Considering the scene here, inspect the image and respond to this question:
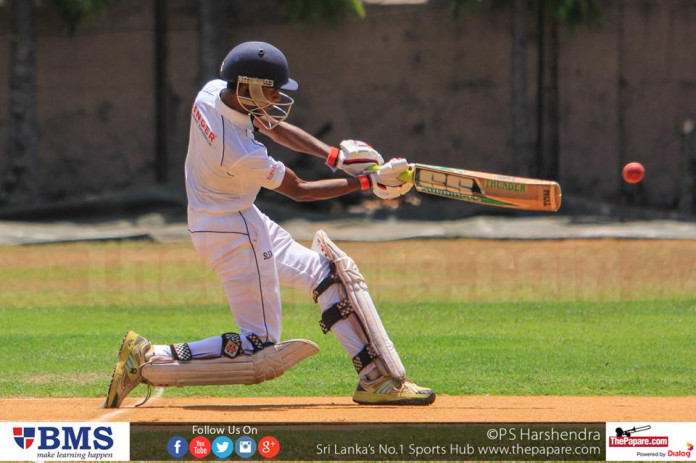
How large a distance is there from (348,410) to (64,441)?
1.54m

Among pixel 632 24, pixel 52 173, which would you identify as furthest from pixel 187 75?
pixel 632 24

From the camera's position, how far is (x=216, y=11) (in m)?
18.7

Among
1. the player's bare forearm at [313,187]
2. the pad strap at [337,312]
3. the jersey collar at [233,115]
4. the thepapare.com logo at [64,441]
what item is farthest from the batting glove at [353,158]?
the thepapare.com logo at [64,441]

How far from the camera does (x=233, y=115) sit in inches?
229

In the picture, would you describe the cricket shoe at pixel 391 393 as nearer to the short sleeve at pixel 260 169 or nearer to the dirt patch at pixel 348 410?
the dirt patch at pixel 348 410

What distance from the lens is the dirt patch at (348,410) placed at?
5.39m

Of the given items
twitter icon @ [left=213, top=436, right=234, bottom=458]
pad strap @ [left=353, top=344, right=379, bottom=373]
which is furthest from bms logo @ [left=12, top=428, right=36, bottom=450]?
pad strap @ [left=353, top=344, right=379, bottom=373]

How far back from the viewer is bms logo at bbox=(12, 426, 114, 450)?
189 inches

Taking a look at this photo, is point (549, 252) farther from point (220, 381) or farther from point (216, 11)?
point (220, 381)

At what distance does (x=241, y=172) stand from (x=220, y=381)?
1108 millimetres

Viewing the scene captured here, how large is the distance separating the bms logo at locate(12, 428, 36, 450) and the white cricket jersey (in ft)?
4.96

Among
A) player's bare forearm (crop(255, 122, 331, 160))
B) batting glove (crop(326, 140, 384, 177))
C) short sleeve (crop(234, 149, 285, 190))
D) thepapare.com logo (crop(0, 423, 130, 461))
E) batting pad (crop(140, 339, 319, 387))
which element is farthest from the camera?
player's bare forearm (crop(255, 122, 331, 160))

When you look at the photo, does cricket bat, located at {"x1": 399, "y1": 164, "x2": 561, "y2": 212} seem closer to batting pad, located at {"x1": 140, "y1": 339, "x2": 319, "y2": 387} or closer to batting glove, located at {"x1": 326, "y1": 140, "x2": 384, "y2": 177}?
batting glove, located at {"x1": 326, "y1": 140, "x2": 384, "y2": 177}

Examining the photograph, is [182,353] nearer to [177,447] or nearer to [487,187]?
[177,447]
